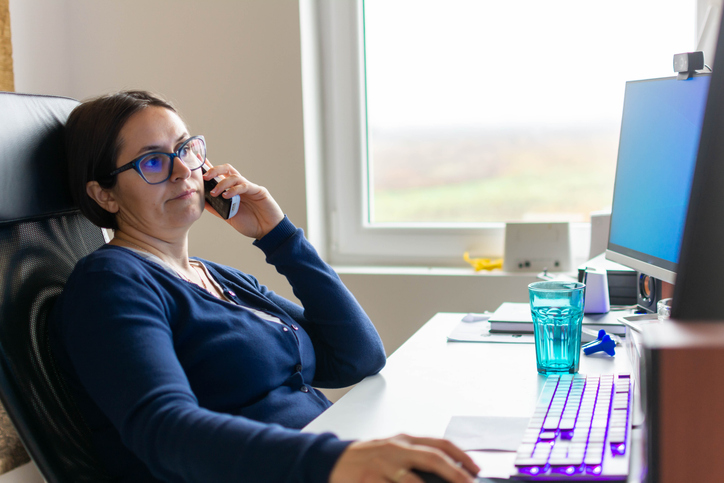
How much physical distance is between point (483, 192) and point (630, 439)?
153 centimetres

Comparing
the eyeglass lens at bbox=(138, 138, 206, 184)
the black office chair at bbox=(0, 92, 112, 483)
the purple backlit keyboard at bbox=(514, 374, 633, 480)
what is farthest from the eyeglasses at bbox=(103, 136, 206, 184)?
the purple backlit keyboard at bbox=(514, 374, 633, 480)

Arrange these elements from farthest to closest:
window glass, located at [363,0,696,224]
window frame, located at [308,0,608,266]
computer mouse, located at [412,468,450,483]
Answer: window frame, located at [308,0,608,266]
window glass, located at [363,0,696,224]
computer mouse, located at [412,468,450,483]

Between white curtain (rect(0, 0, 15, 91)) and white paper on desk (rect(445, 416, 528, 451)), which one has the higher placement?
white curtain (rect(0, 0, 15, 91))

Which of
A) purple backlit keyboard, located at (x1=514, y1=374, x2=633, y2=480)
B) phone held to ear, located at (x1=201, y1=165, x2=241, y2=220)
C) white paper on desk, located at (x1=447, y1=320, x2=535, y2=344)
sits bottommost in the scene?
white paper on desk, located at (x1=447, y1=320, x2=535, y2=344)

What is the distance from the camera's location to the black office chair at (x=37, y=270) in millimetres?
943

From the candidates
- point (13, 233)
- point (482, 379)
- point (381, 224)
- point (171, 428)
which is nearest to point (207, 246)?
point (381, 224)

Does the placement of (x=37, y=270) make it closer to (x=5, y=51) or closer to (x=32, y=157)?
(x=32, y=157)

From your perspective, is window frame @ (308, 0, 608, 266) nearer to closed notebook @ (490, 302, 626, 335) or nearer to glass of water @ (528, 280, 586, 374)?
closed notebook @ (490, 302, 626, 335)

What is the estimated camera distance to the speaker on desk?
535mm

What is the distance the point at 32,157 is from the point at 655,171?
1.15 m

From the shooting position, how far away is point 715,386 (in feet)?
1.76

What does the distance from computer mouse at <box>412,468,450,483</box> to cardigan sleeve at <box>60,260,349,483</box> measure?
0.09 metres

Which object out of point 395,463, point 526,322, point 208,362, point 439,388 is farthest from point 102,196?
point 526,322

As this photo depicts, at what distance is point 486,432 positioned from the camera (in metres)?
0.89
